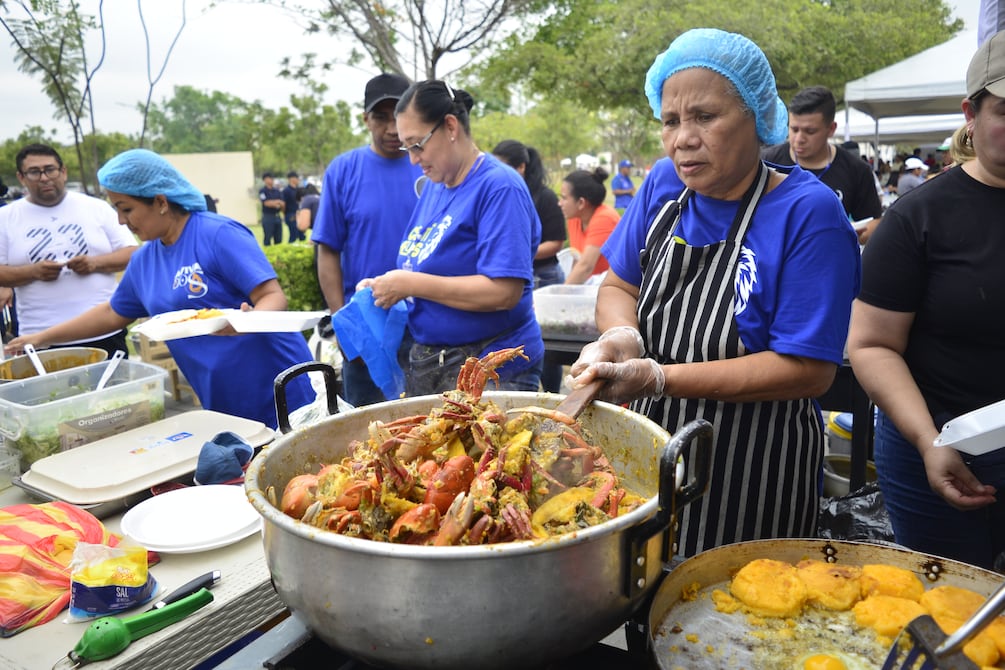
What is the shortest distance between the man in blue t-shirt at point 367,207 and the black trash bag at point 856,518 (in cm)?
241

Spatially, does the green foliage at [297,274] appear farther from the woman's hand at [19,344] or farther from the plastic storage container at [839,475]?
the plastic storage container at [839,475]

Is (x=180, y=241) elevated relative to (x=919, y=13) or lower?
lower

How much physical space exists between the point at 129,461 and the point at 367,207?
7.04 feet

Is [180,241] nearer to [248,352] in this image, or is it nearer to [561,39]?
[248,352]

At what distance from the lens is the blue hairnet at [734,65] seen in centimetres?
164

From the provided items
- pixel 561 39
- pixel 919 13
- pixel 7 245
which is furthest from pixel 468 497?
pixel 919 13

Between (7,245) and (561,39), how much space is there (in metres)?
10.4

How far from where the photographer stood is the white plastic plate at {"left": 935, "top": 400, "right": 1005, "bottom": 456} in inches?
44.5

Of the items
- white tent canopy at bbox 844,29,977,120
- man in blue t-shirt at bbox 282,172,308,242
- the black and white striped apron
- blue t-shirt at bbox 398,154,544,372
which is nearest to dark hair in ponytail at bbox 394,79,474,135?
blue t-shirt at bbox 398,154,544,372

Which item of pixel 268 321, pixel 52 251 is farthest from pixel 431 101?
pixel 52 251

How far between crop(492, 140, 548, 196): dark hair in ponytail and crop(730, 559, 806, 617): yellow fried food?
16.1 feet

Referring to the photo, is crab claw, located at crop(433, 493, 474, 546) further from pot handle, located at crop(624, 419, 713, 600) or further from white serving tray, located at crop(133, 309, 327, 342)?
white serving tray, located at crop(133, 309, 327, 342)

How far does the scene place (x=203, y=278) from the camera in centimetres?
294

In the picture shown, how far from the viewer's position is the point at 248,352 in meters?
2.93
